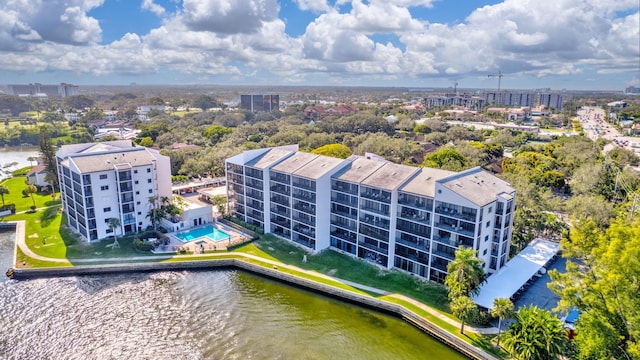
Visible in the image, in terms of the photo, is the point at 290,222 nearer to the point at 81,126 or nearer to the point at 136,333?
the point at 136,333

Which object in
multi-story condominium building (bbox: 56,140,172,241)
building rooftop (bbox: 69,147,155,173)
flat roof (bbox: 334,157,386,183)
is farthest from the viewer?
building rooftop (bbox: 69,147,155,173)

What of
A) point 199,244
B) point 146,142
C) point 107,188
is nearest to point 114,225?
point 107,188

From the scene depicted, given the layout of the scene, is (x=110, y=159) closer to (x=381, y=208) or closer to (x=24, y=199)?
(x=24, y=199)

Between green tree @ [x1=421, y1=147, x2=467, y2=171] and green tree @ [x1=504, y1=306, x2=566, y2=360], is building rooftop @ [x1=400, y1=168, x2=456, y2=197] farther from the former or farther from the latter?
green tree @ [x1=421, y1=147, x2=467, y2=171]

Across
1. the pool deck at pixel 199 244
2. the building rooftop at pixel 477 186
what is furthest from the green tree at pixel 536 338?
the pool deck at pixel 199 244

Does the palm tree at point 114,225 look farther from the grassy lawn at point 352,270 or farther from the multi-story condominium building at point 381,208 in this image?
the multi-story condominium building at point 381,208

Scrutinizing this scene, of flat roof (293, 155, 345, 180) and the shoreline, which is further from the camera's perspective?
flat roof (293, 155, 345, 180)

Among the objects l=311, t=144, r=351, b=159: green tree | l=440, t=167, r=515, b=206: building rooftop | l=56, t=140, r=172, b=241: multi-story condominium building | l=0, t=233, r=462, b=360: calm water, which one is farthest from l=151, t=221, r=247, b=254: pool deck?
l=311, t=144, r=351, b=159: green tree
